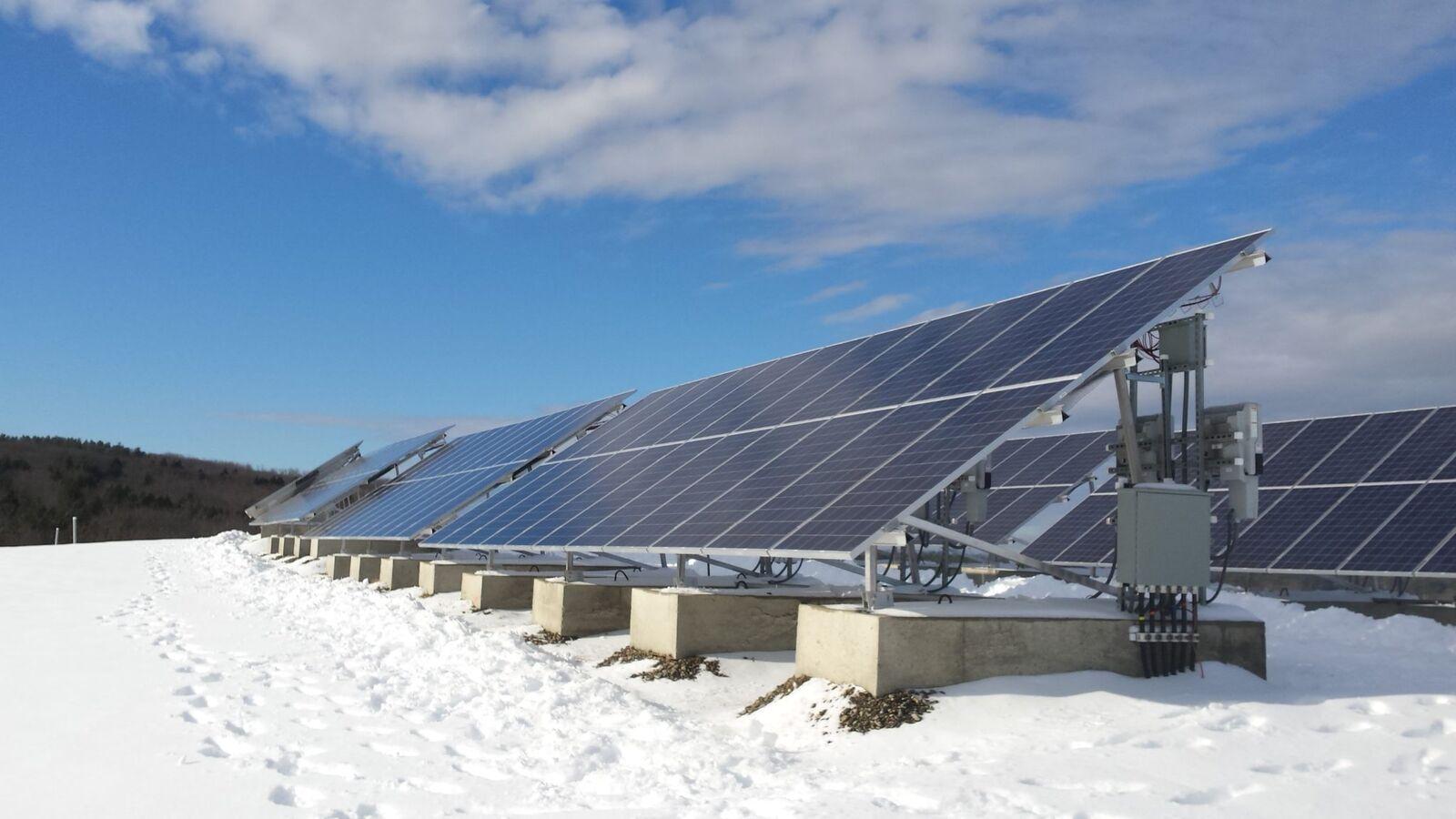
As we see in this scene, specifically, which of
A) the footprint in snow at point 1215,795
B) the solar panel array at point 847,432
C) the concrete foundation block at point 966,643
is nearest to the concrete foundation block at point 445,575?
the solar panel array at point 847,432

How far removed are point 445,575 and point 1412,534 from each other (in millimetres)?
19613

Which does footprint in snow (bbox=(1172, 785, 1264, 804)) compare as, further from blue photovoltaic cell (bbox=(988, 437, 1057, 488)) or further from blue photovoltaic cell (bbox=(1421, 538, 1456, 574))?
blue photovoltaic cell (bbox=(988, 437, 1057, 488))

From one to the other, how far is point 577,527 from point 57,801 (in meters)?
11.1

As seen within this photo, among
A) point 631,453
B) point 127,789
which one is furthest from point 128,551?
point 127,789

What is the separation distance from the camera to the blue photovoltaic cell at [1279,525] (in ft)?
70.4

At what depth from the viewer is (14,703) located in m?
11.5

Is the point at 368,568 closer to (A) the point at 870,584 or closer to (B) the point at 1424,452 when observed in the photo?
(A) the point at 870,584

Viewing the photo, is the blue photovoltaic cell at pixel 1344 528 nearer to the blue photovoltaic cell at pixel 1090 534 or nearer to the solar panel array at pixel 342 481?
the blue photovoltaic cell at pixel 1090 534

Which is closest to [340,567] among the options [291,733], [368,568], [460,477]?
[368,568]

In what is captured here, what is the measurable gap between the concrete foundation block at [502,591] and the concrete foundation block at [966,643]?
10799 millimetres

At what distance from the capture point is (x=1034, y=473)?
1168 inches

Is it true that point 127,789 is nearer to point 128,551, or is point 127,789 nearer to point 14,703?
point 14,703

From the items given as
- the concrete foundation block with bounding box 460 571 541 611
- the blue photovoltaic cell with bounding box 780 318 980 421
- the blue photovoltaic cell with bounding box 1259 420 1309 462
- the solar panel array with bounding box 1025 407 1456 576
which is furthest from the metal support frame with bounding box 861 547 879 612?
the blue photovoltaic cell with bounding box 1259 420 1309 462

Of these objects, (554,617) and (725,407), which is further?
(725,407)
